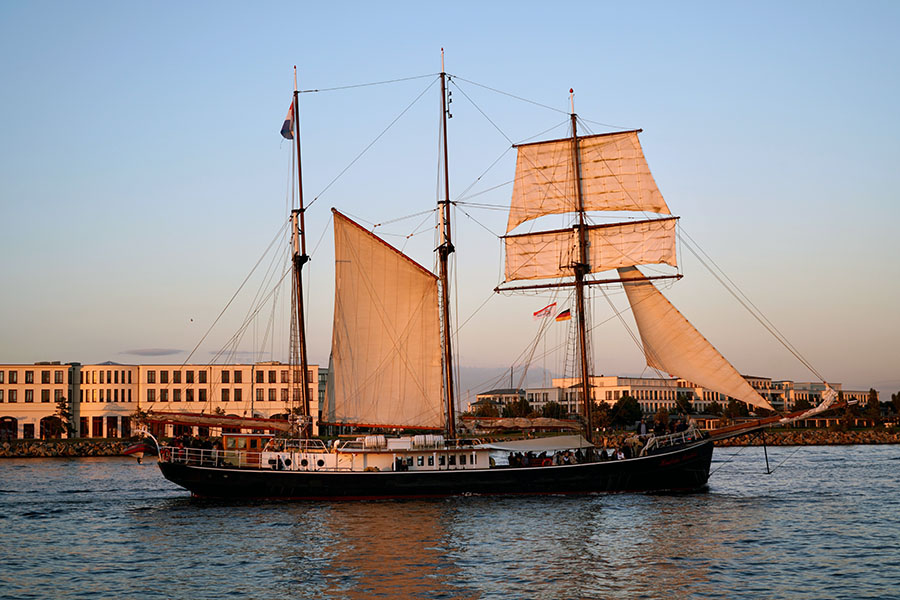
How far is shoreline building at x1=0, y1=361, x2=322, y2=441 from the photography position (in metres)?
144

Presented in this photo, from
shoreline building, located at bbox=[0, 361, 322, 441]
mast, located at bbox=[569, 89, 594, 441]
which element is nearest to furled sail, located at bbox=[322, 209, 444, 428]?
mast, located at bbox=[569, 89, 594, 441]

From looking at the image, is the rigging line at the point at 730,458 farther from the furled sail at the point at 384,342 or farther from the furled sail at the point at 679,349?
the furled sail at the point at 384,342

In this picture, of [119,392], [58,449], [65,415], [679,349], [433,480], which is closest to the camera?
[433,480]

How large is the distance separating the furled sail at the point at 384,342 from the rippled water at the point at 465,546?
23.9ft

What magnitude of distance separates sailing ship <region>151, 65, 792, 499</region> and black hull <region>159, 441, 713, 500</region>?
8 cm

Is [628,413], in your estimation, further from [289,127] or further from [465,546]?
[465,546]

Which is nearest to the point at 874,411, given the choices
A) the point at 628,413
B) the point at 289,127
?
the point at 628,413

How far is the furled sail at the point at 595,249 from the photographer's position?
65.8m

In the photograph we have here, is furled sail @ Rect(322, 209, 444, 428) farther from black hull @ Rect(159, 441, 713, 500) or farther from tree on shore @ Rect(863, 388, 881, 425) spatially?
tree on shore @ Rect(863, 388, 881, 425)

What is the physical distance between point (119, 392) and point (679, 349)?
111173 millimetres

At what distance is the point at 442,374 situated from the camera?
2387 inches

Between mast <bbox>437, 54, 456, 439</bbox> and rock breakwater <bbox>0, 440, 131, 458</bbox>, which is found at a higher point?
mast <bbox>437, 54, 456, 439</bbox>

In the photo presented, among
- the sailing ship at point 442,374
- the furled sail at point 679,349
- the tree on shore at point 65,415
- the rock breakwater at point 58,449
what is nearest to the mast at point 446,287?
the sailing ship at point 442,374

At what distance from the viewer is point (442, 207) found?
62000 mm
